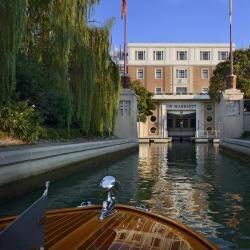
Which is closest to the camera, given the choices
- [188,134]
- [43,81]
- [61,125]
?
[43,81]

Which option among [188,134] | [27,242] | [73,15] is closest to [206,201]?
[27,242]

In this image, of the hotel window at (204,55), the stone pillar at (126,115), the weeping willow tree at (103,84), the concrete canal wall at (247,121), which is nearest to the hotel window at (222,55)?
the hotel window at (204,55)

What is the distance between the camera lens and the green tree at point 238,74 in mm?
42812

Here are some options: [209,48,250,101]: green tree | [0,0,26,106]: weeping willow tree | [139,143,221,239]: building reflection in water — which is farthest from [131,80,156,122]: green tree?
[0,0,26,106]: weeping willow tree

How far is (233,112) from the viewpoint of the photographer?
31.5 m

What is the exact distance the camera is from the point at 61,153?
520 inches

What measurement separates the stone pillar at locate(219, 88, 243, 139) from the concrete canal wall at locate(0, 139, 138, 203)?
1529 cm

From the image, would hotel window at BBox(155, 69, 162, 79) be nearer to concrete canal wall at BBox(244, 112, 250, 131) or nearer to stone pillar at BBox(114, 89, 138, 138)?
stone pillar at BBox(114, 89, 138, 138)

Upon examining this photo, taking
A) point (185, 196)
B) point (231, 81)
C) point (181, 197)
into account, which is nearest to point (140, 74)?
point (231, 81)

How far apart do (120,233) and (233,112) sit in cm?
2911

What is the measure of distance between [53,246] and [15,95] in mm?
13704

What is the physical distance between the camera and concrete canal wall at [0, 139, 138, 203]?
8992 millimetres

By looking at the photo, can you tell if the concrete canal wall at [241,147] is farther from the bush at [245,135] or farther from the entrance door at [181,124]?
the entrance door at [181,124]

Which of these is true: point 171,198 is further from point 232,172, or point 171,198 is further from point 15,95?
point 15,95
